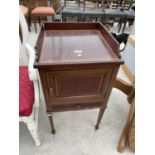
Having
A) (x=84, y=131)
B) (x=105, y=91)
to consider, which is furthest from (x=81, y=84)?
(x=84, y=131)

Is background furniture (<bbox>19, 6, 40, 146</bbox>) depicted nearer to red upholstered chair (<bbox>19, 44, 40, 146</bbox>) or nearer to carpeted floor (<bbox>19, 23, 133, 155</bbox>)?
red upholstered chair (<bbox>19, 44, 40, 146</bbox>)

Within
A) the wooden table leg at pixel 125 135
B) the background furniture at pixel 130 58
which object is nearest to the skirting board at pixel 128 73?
the background furniture at pixel 130 58

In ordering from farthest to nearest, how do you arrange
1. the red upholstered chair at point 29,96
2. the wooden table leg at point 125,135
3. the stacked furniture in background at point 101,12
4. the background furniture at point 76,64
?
the stacked furniture in background at point 101,12
the wooden table leg at point 125,135
the red upholstered chair at point 29,96
the background furniture at point 76,64

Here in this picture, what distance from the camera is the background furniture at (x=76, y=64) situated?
2.34ft

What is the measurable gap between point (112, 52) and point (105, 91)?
244 millimetres

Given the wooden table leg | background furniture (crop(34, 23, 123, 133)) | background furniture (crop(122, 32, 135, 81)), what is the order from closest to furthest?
background furniture (crop(34, 23, 123, 133)) < the wooden table leg < background furniture (crop(122, 32, 135, 81))

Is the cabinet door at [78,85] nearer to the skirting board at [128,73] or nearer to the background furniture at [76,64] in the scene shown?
the background furniture at [76,64]

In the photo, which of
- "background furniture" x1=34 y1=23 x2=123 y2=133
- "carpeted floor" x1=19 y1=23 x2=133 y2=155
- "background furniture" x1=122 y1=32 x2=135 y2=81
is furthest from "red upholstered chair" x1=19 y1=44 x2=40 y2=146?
"background furniture" x1=122 y1=32 x2=135 y2=81

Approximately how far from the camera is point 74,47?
0.86 m

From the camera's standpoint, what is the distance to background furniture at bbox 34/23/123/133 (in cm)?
71

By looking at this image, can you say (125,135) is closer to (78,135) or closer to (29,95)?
(78,135)
